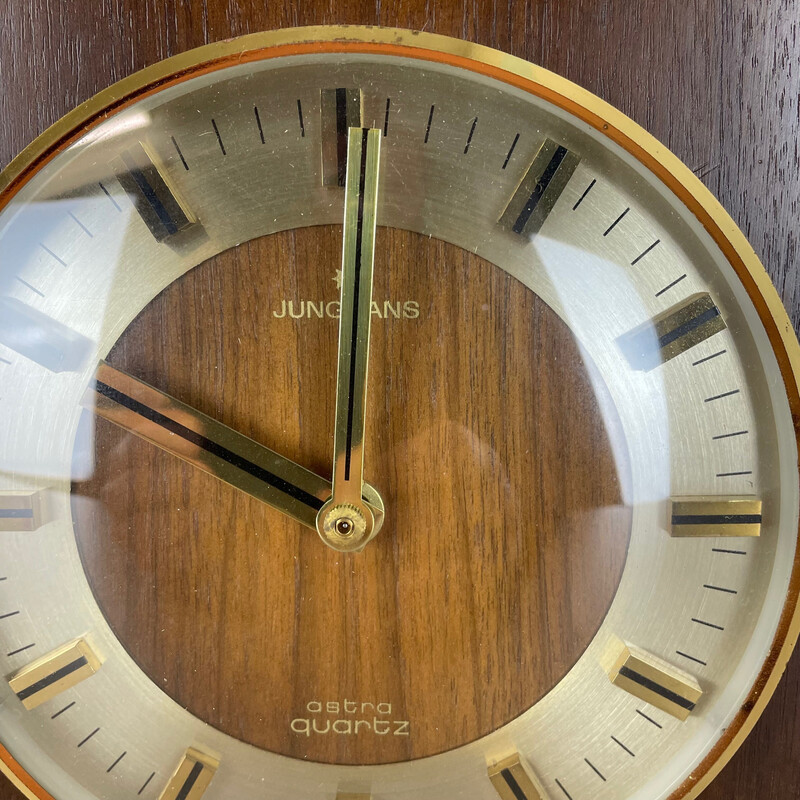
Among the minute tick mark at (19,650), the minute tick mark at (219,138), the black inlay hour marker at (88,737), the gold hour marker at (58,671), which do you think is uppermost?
the minute tick mark at (219,138)

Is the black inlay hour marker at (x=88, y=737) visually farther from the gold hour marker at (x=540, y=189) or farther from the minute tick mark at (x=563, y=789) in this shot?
the gold hour marker at (x=540, y=189)

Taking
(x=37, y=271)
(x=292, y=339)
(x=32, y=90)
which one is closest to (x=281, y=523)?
(x=292, y=339)

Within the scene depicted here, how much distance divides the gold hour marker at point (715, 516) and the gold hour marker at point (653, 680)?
9 cm

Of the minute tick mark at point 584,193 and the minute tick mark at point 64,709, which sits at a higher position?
the minute tick mark at point 584,193

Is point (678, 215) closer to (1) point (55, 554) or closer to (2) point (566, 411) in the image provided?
(2) point (566, 411)

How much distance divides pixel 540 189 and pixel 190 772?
47 centimetres

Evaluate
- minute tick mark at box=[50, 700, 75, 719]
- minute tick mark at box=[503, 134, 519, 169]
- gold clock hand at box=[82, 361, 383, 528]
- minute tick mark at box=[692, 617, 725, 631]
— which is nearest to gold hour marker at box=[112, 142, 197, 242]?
gold clock hand at box=[82, 361, 383, 528]

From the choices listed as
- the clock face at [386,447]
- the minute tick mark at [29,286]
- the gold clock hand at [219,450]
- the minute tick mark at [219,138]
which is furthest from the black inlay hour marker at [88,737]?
the minute tick mark at [219,138]

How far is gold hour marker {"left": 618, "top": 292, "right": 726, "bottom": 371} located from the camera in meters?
0.51

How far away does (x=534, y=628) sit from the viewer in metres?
0.52

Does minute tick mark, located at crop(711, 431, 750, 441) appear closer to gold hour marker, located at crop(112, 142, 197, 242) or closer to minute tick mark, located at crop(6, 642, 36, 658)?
→ gold hour marker, located at crop(112, 142, 197, 242)

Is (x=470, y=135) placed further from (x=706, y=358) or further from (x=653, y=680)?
(x=653, y=680)

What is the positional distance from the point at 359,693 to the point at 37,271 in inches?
14.5

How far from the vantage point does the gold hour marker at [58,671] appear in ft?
1.72
